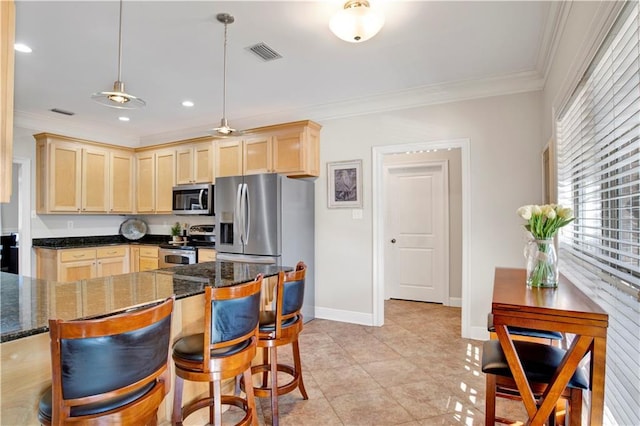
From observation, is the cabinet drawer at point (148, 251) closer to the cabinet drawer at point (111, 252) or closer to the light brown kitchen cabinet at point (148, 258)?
the light brown kitchen cabinet at point (148, 258)

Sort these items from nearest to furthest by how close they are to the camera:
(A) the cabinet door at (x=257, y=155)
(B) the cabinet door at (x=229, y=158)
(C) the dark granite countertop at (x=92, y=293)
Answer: (C) the dark granite countertop at (x=92, y=293) < (A) the cabinet door at (x=257, y=155) < (B) the cabinet door at (x=229, y=158)

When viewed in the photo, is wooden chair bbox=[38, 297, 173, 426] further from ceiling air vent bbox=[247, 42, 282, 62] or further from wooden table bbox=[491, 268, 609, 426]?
ceiling air vent bbox=[247, 42, 282, 62]

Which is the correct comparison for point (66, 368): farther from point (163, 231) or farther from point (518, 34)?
point (163, 231)

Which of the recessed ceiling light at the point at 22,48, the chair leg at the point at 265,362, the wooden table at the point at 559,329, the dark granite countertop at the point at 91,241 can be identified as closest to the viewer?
the wooden table at the point at 559,329

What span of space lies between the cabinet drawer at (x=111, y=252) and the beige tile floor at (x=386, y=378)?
315 cm

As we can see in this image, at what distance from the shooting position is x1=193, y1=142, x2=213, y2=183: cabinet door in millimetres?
4805

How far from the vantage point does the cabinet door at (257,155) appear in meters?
4.30

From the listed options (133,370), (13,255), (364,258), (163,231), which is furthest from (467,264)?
(13,255)

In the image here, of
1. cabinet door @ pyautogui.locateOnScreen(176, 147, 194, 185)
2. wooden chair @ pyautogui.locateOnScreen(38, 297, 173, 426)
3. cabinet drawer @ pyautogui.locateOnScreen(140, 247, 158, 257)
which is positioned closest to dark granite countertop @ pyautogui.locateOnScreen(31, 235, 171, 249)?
cabinet drawer @ pyautogui.locateOnScreen(140, 247, 158, 257)

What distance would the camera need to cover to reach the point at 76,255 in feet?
15.2

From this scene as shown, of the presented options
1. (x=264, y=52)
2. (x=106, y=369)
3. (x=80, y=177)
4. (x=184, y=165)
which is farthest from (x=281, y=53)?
(x=80, y=177)

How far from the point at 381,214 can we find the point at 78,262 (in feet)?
13.3

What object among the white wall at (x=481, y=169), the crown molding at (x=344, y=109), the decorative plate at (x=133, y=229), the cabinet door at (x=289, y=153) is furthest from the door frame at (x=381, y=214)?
the decorative plate at (x=133, y=229)

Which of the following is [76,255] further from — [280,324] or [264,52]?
[280,324]
